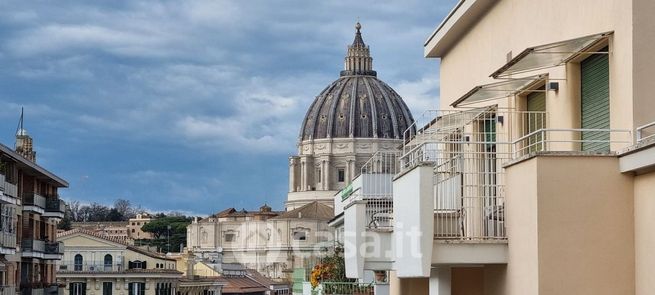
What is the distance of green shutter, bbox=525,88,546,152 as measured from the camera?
39.5ft

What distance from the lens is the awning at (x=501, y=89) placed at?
11.8 meters

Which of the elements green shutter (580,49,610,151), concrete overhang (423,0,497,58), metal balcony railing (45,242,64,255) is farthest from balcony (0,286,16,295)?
green shutter (580,49,610,151)

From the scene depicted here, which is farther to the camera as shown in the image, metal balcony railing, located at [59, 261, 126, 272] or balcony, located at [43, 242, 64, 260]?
metal balcony railing, located at [59, 261, 126, 272]

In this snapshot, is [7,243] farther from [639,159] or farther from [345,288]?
[639,159]

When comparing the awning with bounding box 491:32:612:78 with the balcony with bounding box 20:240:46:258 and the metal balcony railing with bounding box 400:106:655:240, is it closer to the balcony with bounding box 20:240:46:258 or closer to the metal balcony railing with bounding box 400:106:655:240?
the metal balcony railing with bounding box 400:106:655:240

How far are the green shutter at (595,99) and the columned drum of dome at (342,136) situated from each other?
176683 millimetres

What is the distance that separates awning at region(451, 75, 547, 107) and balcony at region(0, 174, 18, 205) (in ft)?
98.7

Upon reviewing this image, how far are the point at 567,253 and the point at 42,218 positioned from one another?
47.8 meters

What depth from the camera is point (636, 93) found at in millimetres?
9438

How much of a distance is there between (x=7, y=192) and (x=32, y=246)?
7.52 meters

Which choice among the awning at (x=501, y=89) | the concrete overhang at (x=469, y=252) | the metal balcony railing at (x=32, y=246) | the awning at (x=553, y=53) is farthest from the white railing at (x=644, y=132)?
the metal balcony railing at (x=32, y=246)

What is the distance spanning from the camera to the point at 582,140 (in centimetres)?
1022

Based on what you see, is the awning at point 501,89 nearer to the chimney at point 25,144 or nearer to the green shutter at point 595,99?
the green shutter at point 595,99

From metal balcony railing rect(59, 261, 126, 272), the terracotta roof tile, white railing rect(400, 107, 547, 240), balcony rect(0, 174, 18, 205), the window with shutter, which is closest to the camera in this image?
white railing rect(400, 107, 547, 240)
